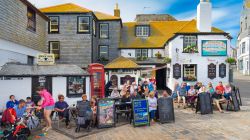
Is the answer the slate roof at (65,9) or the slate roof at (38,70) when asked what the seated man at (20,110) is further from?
the slate roof at (65,9)

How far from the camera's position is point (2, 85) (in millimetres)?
10844

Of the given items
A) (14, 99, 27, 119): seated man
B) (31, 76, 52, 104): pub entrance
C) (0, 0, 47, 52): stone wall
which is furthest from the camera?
(0, 0, 47, 52): stone wall

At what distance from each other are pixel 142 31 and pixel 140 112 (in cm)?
1868

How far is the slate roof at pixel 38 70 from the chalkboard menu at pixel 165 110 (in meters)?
4.69

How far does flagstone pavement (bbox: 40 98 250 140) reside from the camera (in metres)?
8.16

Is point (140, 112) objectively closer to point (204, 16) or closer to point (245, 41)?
point (204, 16)

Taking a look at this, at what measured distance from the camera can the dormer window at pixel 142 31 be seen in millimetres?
27094

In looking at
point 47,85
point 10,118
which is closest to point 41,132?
point 10,118

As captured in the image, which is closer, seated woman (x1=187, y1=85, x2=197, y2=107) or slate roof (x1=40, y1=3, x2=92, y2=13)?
seated woman (x1=187, y1=85, x2=197, y2=107)

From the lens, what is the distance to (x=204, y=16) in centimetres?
1953

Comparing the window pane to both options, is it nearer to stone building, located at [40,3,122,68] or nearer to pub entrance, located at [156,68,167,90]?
stone building, located at [40,3,122,68]

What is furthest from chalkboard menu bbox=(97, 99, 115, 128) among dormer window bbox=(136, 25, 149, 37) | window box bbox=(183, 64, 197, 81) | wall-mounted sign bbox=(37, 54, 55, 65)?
dormer window bbox=(136, 25, 149, 37)

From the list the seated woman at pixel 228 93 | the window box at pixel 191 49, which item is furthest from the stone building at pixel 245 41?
the seated woman at pixel 228 93

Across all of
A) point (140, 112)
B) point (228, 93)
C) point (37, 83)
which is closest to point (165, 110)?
point (140, 112)
